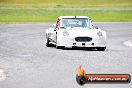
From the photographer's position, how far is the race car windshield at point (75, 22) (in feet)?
77.9

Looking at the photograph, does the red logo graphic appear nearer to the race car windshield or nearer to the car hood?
the car hood

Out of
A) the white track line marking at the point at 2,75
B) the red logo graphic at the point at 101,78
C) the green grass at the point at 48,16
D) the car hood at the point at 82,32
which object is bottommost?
the green grass at the point at 48,16

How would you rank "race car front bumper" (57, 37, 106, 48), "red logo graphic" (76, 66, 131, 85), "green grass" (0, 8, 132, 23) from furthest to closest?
1. "green grass" (0, 8, 132, 23)
2. "race car front bumper" (57, 37, 106, 48)
3. "red logo graphic" (76, 66, 131, 85)

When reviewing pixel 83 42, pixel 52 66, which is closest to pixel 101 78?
pixel 52 66

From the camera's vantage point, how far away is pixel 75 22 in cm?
2414

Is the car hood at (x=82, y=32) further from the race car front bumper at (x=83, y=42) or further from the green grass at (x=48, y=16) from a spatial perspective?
the green grass at (x=48, y=16)

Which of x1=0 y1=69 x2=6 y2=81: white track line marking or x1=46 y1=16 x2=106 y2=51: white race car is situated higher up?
x1=0 y1=69 x2=6 y2=81: white track line marking

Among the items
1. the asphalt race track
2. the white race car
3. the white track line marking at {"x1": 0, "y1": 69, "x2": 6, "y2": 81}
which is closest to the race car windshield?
the white race car

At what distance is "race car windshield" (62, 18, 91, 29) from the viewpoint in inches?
934

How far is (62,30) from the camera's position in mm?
22578

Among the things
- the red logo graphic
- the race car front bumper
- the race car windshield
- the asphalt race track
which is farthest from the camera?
the race car windshield

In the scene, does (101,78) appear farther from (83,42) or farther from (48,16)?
(48,16)

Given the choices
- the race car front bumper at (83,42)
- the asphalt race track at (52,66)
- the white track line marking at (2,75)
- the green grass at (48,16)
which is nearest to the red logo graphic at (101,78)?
the asphalt race track at (52,66)

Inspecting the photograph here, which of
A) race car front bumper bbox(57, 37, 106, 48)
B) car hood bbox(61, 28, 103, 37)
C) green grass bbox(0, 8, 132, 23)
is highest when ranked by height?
car hood bbox(61, 28, 103, 37)
